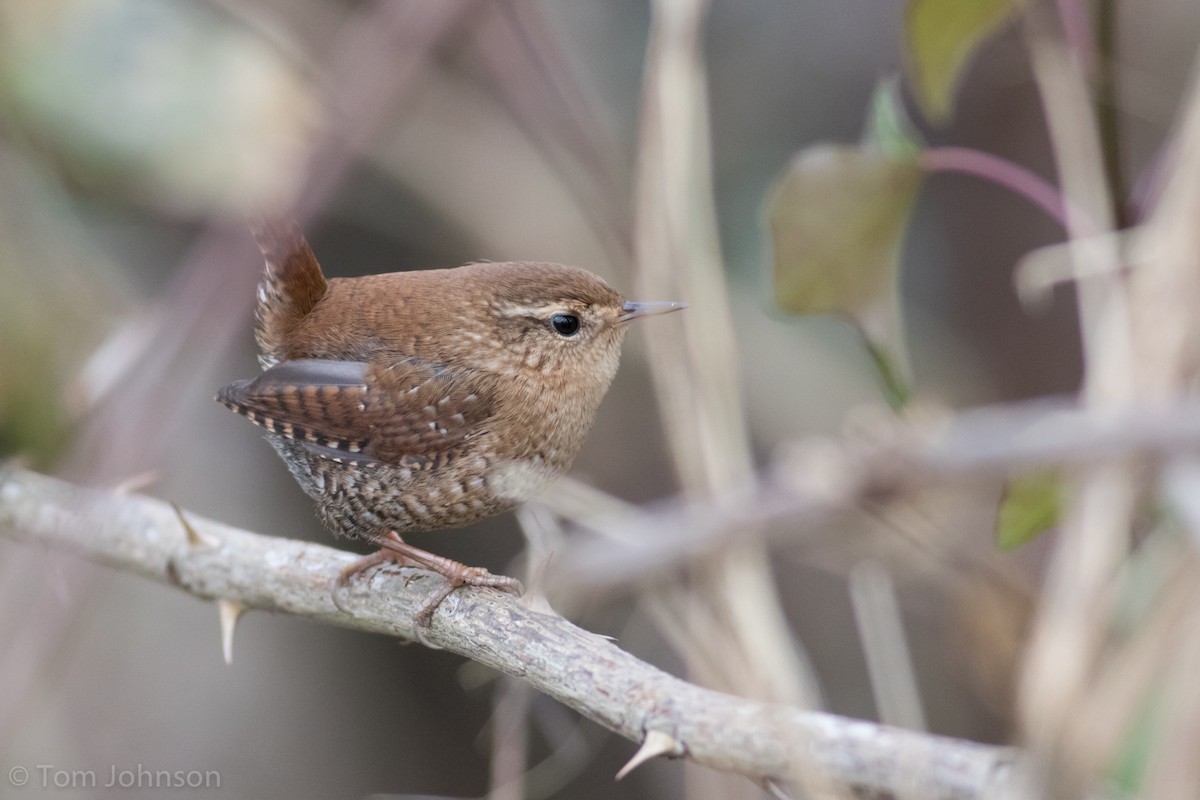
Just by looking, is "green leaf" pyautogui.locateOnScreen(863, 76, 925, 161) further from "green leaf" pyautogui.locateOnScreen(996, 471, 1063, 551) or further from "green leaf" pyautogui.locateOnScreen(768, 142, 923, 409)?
"green leaf" pyautogui.locateOnScreen(996, 471, 1063, 551)

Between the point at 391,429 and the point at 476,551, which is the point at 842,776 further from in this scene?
the point at 476,551

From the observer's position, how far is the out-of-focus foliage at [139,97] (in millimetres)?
2273

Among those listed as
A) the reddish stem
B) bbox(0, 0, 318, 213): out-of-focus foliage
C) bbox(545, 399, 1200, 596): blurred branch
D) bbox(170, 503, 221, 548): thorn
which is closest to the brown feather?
bbox(170, 503, 221, 548): thorn

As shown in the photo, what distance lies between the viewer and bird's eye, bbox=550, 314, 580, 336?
6.26 ft

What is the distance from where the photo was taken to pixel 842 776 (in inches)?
47.4

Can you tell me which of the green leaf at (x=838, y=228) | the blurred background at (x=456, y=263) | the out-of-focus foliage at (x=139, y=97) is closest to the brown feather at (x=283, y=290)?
the blurred background at (x=456, y=263)

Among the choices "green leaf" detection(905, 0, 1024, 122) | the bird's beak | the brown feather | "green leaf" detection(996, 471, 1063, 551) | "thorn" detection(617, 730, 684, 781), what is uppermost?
"green leaf" detection(905, 0, 1024, 122)

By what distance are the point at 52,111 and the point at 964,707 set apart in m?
3.52

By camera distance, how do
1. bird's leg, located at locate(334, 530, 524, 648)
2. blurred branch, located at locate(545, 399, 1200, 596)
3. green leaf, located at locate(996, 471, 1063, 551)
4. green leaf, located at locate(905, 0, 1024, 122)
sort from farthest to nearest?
green leaf, located at locate(905, 0, 1024, 122), bird's leg, located at locate(334, 530, 524, 648), green leaf, located at locate(996, 471, 1063, 551), blurred branch, located at locate(545, 399, 1200, 596)

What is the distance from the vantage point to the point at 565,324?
1921 millimetres

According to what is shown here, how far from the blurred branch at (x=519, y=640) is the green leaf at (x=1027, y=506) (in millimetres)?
522

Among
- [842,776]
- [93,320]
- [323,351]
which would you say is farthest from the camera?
[93,320]

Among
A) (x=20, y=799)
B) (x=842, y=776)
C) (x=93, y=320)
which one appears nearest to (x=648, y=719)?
(x=842, y=776)
